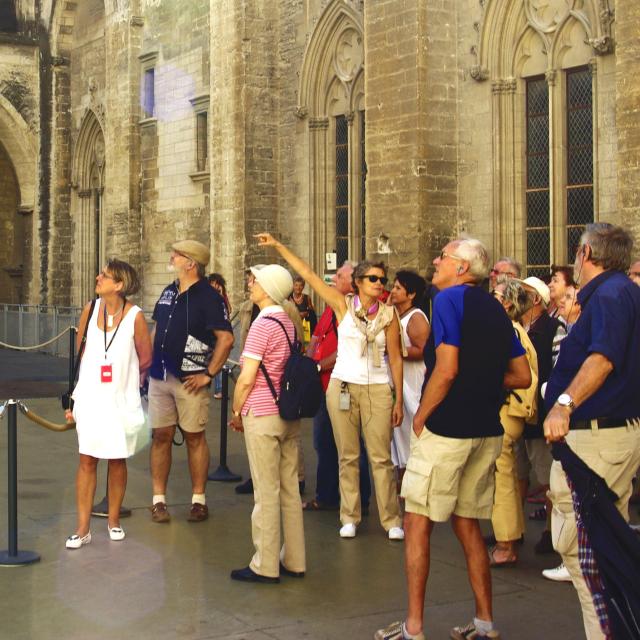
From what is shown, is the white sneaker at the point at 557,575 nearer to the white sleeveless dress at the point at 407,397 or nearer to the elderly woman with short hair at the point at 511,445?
the elderly woman with short hair at the point at 511,445

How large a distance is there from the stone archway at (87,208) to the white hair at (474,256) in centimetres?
2511

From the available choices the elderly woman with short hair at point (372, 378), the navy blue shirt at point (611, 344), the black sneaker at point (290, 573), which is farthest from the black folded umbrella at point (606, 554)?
the elderly woman with short hair at point (372, 378)

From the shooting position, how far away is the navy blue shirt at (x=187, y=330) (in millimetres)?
8656

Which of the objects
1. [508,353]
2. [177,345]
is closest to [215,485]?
[177,345]

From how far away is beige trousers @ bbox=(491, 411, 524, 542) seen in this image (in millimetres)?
7395

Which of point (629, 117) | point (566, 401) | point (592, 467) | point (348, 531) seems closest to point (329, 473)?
point (348, 531)

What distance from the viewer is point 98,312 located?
8.15 m

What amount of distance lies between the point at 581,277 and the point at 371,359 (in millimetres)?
2800

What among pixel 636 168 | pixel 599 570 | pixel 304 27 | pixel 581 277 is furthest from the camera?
pixel 304 27

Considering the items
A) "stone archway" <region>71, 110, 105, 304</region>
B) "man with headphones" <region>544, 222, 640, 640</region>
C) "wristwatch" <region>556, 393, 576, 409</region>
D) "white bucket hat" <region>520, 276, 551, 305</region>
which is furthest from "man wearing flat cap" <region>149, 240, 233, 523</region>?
"stone archway" <region>71, 110, 105, 304</region>

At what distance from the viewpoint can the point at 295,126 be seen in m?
20.8

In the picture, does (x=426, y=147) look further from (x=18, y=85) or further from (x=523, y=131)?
(x=18, y=85)

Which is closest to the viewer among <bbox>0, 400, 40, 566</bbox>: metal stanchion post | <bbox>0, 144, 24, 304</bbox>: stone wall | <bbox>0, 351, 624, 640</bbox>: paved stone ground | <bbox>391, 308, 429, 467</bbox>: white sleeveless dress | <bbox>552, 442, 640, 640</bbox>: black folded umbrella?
<bbox>552, 442, 640, 640</bbox>: black folded umbrella

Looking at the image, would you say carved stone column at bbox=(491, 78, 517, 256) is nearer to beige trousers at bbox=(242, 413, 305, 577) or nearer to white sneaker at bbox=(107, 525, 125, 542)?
white sneaker at bbox=(107, 525, 125, 542)
